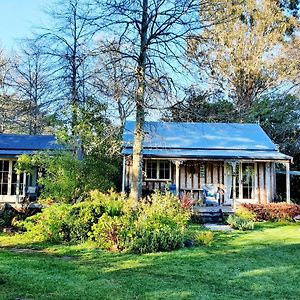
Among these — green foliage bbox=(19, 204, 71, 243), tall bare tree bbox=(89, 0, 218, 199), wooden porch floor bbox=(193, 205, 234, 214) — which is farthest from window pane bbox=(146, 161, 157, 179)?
green foliage bbox=(19, 204, 71, 243)

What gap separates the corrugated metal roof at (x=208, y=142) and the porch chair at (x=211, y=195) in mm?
1647

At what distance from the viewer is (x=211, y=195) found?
1727 centimetres

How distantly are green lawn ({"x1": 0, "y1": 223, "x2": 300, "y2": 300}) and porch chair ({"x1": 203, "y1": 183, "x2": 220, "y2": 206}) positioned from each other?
22.9 feet

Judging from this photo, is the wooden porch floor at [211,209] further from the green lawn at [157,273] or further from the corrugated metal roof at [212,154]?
the green lawn at [157,273]

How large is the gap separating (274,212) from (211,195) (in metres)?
3.31

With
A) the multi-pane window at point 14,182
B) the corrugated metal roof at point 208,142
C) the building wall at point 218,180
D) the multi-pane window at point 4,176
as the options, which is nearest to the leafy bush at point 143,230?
the corrugated metal roof at point 208,142

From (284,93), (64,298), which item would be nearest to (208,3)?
(64,298)

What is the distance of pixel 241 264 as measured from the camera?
24.4 feet

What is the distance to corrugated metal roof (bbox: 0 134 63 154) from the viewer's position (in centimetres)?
1861

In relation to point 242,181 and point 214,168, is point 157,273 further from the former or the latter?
point 242,181

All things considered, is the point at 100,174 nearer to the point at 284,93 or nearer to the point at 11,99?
the point at 11,99

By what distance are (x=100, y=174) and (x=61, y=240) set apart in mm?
4362

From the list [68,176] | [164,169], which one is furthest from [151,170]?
[68,176]

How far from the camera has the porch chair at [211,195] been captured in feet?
55.6
